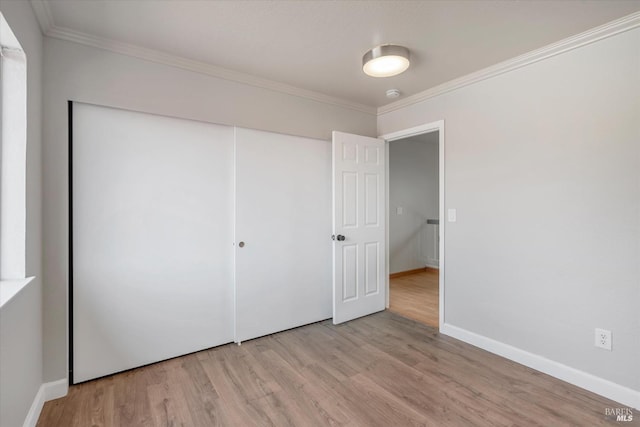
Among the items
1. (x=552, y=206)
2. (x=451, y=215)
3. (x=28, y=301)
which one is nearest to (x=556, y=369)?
(x=552, y=206)

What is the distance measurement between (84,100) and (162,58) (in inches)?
25.2

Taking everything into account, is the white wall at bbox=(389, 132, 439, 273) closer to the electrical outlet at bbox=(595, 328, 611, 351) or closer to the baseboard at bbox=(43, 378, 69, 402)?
the electrical outlet at bbox=(595, 328, 611, 351)

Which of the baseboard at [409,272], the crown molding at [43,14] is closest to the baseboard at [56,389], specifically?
the crown molding at [43,14]

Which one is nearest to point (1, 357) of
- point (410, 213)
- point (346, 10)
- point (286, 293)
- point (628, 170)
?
point (286, 293)

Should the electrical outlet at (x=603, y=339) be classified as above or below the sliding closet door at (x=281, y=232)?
below

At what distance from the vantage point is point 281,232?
2912mm

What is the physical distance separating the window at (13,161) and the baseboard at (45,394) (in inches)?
31.6

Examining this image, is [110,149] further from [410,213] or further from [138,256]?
[410,213]

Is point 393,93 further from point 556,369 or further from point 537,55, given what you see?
point 556,369

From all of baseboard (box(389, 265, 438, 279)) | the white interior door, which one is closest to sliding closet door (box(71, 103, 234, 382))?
the white interior door

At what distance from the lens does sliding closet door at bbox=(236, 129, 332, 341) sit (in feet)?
8.86

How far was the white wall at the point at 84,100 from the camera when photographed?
1.92 m

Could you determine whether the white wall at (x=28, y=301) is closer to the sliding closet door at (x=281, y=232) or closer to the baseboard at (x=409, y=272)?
the sliding closet door at (x=281, y=232)

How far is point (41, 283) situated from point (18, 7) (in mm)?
1577
